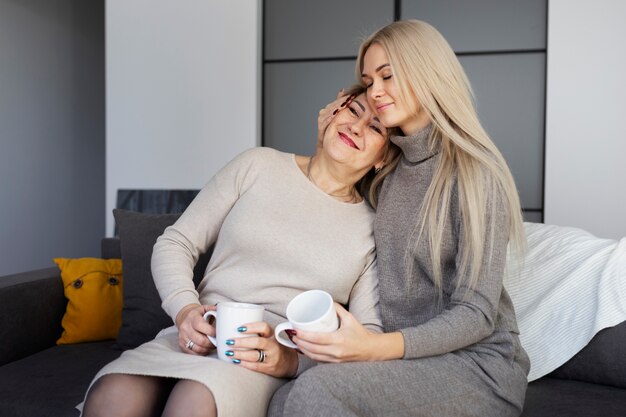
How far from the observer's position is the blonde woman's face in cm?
156

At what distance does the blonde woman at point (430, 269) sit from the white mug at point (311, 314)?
0.07 ft

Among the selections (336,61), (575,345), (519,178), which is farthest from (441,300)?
(336,61)

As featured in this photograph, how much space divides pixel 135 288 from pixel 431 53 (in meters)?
1.12

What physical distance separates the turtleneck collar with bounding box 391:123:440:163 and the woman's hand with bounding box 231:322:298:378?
54cm

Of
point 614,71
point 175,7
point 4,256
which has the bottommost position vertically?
point 4,256

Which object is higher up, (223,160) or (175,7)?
(175,7)

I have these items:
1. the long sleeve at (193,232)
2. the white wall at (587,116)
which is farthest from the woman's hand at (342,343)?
the white wall at (587,116)

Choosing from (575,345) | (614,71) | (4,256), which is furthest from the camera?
(4,256)

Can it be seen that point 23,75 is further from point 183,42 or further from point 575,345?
point 575,345

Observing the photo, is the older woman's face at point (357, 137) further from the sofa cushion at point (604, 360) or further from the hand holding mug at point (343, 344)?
the sofa cushion at point (604, 360)

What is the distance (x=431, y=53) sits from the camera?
5.05ft

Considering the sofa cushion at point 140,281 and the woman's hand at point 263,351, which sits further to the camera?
the sofa cushion at point 140,281

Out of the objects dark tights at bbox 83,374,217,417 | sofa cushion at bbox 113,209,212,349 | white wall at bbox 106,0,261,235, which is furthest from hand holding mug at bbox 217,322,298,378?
white wall at bbox 106,0,261,235

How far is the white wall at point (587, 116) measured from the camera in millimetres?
3268
